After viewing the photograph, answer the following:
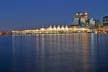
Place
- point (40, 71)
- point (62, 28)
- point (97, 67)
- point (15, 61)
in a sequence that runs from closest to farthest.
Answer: point (40, 71) < point (97, 67) < point (15, 61) < point (62, 28)

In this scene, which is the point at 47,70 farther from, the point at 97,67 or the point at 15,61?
the point at 15,61

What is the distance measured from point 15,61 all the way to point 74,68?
495 cm

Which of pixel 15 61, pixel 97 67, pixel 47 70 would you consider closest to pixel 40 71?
pixel 47 70

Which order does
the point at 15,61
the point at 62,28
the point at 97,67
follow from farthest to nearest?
the point at 62,28, the point at 15,61, the point at 97,67

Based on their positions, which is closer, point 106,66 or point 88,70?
point 88,70

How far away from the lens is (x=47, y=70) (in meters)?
17.9

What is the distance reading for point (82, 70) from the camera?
1784 centimetres

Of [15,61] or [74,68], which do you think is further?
[15,61]

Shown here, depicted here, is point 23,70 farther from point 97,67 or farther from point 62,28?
point 62,28

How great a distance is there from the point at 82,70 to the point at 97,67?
156cm

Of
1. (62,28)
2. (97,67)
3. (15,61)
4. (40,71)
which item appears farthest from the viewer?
(62,28)

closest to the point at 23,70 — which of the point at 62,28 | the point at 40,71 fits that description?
the point at 40,71

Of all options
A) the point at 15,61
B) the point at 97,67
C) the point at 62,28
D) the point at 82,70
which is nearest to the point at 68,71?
the point at 82,70

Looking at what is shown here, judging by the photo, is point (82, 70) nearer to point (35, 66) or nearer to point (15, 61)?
point (35, 66)
